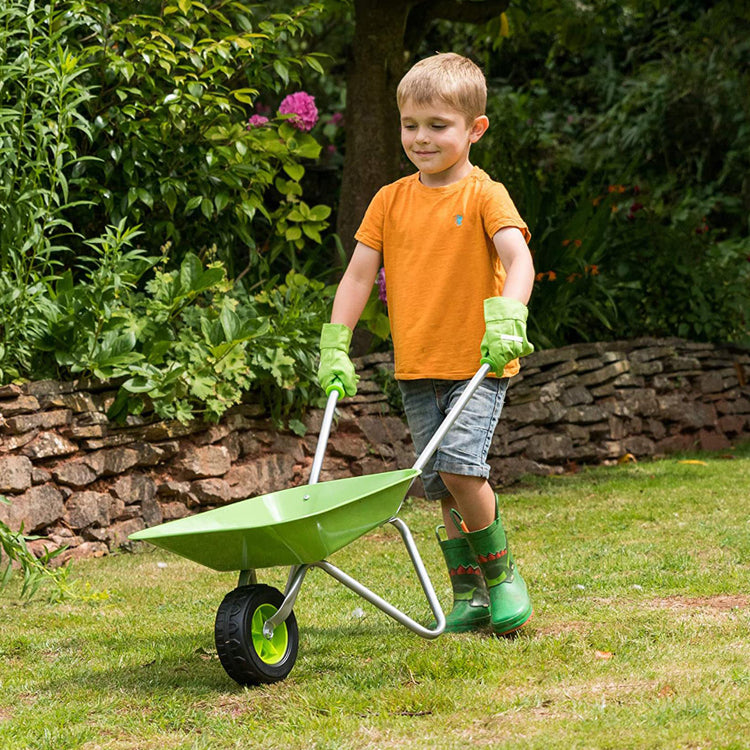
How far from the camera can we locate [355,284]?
3.02 m

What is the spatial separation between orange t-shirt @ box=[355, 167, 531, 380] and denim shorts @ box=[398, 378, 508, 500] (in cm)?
6

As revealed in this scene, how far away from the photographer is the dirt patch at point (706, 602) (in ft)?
9.98

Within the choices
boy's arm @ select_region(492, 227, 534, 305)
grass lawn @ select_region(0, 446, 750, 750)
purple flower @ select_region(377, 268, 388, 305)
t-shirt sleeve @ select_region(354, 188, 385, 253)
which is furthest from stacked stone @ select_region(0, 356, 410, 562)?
boy's arm @ select_region(492, 227, 534, 305)

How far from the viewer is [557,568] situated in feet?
12.1

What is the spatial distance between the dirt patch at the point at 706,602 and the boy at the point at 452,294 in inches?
20.7

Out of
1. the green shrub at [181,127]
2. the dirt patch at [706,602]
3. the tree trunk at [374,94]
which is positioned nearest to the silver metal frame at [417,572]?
the dirt patch at [706,602]

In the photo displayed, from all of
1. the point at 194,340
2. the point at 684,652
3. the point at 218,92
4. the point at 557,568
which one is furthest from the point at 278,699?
the point at 218,92

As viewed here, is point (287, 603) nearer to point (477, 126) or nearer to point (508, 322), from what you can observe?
point (508, 322)

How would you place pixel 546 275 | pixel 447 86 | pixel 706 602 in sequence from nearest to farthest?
pixel 447 86
pixel 706 602
pixel 546 275

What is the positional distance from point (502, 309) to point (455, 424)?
352mm

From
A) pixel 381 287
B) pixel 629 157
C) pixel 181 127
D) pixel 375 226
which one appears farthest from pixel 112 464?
pixel 629 157

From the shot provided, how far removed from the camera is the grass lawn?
2.16m

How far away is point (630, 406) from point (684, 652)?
158 inches

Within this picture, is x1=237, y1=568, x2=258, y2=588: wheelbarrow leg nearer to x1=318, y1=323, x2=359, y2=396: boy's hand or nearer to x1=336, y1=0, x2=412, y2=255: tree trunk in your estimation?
x1=318, y1=323, x2=359, y2=396: boy's hand
